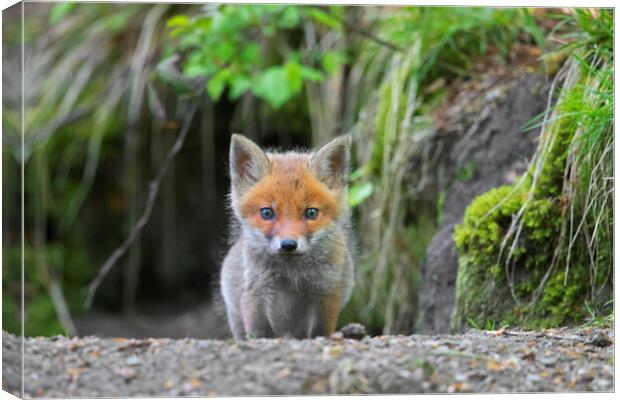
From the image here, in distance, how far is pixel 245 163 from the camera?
394 centimetres

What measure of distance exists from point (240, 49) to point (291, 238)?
2970 millimetres

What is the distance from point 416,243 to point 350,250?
5.66 ft

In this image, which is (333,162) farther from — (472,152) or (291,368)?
(472,152)

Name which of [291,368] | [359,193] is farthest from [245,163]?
[359,193]

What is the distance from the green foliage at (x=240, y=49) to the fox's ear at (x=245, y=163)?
1.75 metres

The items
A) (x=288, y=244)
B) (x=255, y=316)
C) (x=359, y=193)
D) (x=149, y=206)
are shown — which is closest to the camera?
(x=288, y=244)

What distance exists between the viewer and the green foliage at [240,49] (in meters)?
5.66

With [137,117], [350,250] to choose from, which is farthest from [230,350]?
[137,117]

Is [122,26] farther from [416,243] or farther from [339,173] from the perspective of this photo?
[339,173]

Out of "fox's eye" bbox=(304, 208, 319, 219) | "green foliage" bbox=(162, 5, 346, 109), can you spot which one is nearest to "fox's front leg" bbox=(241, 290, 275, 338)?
"fox's eye" bbox=(304, 208, 319, 219)

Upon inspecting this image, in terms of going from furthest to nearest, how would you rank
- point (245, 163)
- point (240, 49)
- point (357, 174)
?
point (240, 49) < point (357, 174) < point (245, 163)

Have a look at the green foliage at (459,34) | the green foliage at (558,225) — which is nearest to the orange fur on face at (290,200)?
the green foliage at (558,225)

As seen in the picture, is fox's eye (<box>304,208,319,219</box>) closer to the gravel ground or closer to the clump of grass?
the gravel ground

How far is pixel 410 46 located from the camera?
6148 mm
